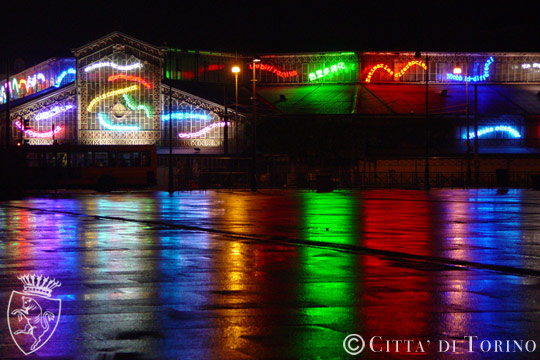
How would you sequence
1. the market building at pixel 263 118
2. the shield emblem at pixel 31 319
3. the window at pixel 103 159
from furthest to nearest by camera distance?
the market building at pixel 263 118, the window at pixel 103 159, the shield emblem at pixel 31 319

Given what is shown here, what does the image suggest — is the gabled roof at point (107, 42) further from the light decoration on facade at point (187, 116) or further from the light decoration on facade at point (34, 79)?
the light decoration on facade at point (34, 79)

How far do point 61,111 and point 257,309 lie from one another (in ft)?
233

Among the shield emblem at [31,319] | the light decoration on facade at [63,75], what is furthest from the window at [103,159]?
the shield emblem at [31,319]

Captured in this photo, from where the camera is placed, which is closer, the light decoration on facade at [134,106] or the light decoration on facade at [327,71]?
the light decoration on facade at [134,106]

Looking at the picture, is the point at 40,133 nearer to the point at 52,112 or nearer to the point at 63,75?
the point at 52,112

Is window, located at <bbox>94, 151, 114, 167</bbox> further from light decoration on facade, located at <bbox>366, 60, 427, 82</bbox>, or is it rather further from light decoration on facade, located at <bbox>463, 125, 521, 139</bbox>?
light decoration on facade, located at <bbox>463, 125, 521, 139</bbox>

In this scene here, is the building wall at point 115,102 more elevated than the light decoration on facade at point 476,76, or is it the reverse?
the light decoration on facade at point 476,76

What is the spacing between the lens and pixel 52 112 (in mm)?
78062

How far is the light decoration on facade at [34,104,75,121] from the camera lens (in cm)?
7775

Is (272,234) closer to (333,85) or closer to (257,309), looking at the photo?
(257,309)

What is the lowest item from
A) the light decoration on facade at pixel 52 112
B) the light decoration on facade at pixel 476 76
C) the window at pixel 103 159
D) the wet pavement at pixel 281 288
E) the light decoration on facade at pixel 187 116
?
the wet pavement at pixel 281 288

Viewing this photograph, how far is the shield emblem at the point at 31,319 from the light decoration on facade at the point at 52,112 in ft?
225

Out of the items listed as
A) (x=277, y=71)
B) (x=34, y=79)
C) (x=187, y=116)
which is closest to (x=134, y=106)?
(x=187, y=116)

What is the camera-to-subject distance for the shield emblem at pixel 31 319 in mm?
8727
